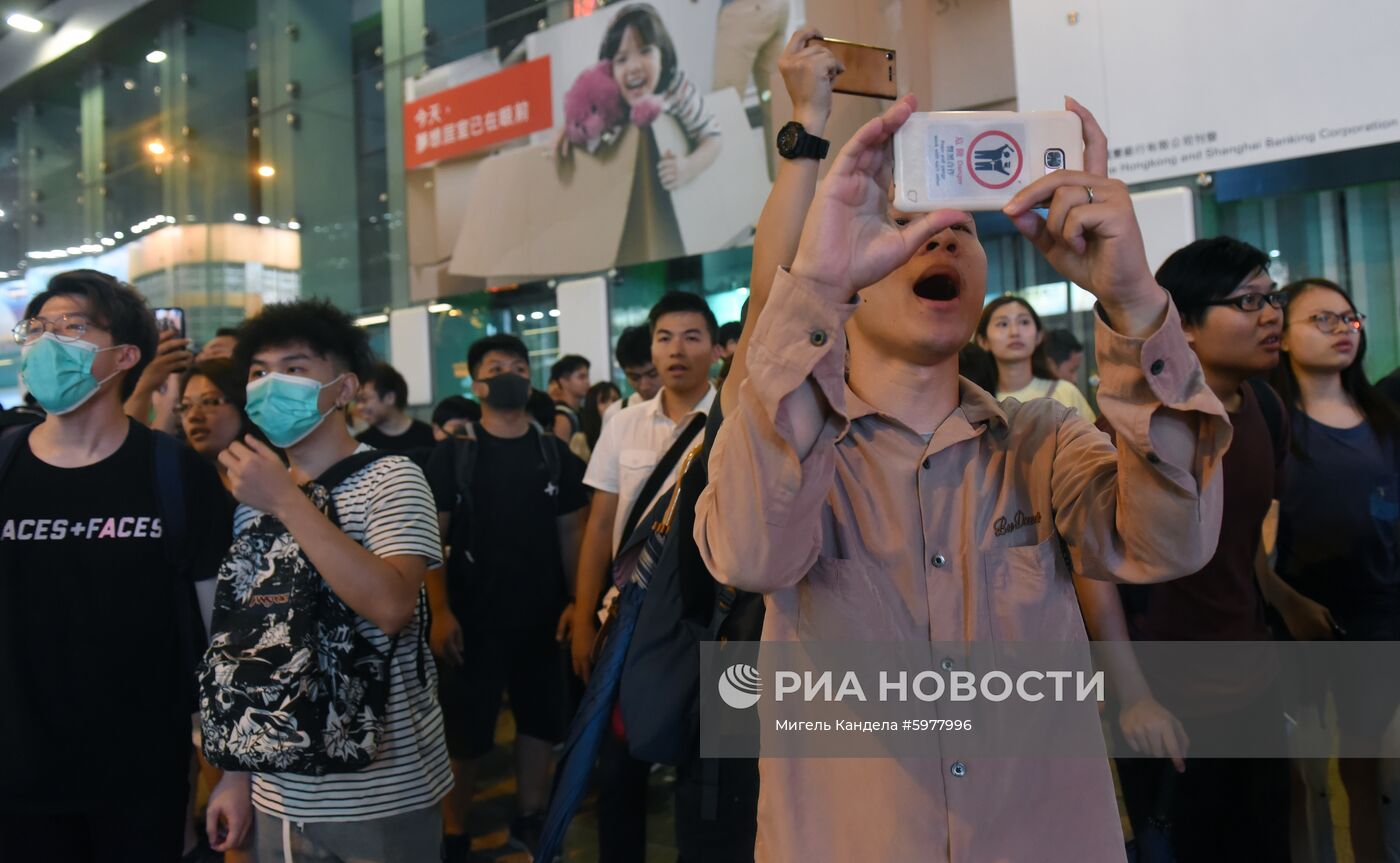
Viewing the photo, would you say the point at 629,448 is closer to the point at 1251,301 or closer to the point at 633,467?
the point at 633,467

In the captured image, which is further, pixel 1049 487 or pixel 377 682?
pixel 377 682

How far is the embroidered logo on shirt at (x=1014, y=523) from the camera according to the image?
4.00 feet

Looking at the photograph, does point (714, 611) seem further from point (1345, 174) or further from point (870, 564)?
point (1345, 174)

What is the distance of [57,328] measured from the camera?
7.25 ft

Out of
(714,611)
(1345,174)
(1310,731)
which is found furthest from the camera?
(1345,174)

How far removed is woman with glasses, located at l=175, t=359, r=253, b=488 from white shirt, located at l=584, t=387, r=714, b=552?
127 centimetres

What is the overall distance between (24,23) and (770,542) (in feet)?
55.9

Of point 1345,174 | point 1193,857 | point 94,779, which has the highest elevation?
point 1345,174

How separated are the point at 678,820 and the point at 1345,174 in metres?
5.41

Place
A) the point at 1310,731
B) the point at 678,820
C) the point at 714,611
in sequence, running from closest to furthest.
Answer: the point at 714,611 → the point at 678,820 → the point at 1310,731

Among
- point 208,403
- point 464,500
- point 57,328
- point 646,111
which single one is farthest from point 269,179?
point 57,328

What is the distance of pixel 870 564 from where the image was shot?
1203 mm

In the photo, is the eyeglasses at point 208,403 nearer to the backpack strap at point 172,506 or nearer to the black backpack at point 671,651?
the backpack strap at point 172,506

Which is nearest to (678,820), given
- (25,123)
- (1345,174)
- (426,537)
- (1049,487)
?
(426,537)
